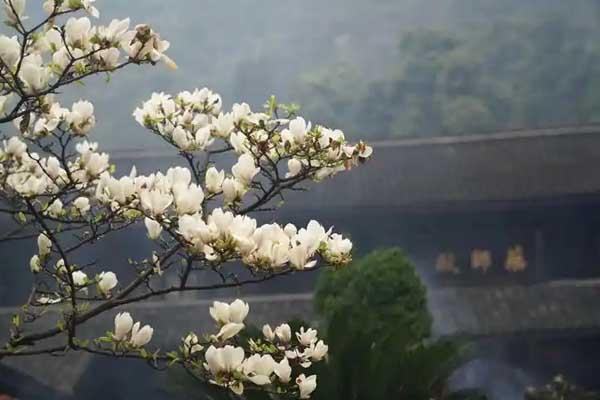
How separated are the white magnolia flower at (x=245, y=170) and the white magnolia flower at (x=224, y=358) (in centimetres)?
75

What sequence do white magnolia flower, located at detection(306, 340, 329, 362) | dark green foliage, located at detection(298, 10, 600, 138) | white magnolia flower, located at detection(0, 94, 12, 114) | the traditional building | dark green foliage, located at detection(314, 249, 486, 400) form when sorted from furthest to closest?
dark green foliage, located at detection(298, 10, 600, 138) → the traditional building → dark green foliage, located at detection(314, 249, 486, 400) → white magnolia flower, located at detection(0, 94, 12, 114) → white magnolia flower, located at detection(306, 340, 329, 362)

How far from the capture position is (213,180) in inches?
130

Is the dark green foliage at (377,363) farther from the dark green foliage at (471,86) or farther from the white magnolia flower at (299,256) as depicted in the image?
the dark green foliage at (471,86)

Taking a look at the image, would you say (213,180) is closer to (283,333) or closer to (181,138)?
(181,138)

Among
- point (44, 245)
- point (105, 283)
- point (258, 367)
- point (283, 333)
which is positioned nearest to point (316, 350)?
point (283, 333)

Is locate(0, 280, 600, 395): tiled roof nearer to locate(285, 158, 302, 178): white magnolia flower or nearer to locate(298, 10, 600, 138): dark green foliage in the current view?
locate(285, 158, 302, 178): white magnolia flower

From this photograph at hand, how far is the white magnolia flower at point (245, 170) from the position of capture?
3.20 m

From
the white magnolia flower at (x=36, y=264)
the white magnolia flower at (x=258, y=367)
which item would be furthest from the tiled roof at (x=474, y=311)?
the white magnolia flower at (x=258, y=367)

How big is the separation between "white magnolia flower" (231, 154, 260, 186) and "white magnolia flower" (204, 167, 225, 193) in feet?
0.34

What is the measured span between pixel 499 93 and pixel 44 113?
30.7 meters

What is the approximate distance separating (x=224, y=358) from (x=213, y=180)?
837 millimetres

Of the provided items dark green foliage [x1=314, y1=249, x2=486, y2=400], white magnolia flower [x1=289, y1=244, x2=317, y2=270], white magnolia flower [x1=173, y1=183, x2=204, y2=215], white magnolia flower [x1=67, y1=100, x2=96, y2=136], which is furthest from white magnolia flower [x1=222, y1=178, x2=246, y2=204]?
dark green foliage [x1=314, y1=249, x2=486, y2=400]

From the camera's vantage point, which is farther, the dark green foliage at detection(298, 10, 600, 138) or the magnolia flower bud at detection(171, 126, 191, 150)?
the dark green foliage at detection(298, 10, 600, 138)

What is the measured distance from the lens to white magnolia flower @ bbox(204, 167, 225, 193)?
329 centimetres
